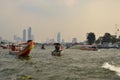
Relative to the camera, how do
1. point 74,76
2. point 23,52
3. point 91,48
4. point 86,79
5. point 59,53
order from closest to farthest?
point 86,79 < point 74,76 < point 23,52 < point 59,53 < point 91,48

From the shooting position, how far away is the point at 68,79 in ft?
94.4

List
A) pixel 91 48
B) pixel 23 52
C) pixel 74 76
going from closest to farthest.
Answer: pixel 74 76
pixel 23 52
pixel 91 48

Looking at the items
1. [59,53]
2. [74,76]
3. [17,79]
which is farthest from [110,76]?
[59,53]

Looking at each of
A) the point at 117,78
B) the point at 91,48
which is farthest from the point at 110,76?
the point at 91,48

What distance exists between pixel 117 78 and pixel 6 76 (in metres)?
10.4

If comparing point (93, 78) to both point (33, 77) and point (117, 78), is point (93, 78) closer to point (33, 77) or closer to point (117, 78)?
point (117, 78)

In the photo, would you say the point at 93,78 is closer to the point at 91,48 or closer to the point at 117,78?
the point at 117,78

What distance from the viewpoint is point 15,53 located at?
3019 inches

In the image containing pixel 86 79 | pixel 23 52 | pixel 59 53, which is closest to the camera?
pixel 86 79

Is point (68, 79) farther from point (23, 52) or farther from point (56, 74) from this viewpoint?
point (23, 52)

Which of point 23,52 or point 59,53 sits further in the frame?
point 59,53

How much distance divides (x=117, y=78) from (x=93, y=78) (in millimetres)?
2044

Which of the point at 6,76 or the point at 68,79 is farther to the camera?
the point at 6,76

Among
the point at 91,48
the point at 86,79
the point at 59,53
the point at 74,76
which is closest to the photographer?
the point at 86,79
